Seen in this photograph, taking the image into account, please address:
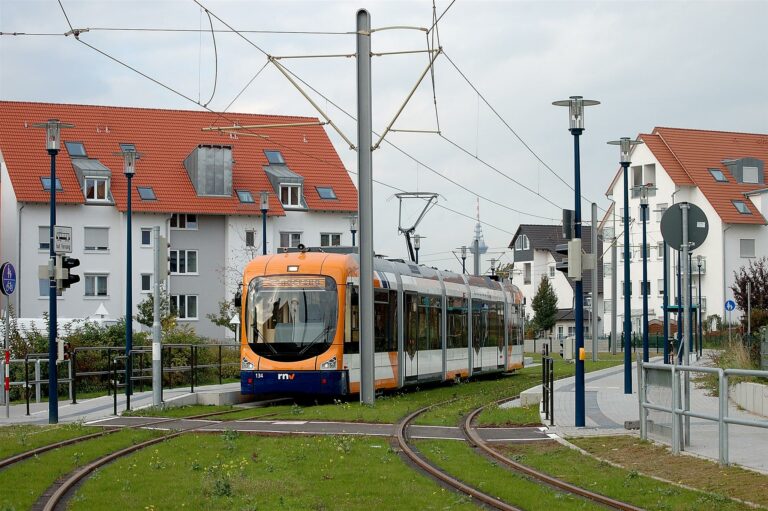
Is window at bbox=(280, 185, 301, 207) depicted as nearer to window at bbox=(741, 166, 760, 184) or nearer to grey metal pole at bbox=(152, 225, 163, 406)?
window at bbox=(741, 166, 760, 184)

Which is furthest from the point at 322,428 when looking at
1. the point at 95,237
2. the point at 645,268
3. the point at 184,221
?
the point at 184,221

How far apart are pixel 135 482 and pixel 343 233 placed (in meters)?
62.6

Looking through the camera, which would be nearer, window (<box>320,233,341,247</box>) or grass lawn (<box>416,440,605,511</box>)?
grass lawn (<box>416,440,605,511</box>)

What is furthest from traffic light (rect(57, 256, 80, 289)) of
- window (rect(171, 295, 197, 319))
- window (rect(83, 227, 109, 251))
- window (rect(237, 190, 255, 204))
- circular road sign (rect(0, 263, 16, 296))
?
window (rect(237, 190, 255, 204))

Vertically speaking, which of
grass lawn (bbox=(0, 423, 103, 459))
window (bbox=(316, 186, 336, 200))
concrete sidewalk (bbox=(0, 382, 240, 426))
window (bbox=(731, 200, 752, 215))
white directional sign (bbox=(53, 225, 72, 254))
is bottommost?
concrete sidewalk (bbox=(0, 382, 240, 426))

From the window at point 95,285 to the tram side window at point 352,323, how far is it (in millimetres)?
44080

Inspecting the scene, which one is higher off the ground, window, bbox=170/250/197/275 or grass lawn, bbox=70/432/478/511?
window, bbox=170/250/197/275

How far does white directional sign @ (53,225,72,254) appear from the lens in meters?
22.8

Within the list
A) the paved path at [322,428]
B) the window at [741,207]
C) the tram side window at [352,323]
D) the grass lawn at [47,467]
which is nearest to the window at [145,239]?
the window at [741,207]

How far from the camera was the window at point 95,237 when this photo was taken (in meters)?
67.2

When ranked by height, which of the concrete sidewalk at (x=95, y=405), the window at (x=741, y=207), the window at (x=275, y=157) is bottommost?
the concrete sidewalk at (x=95, y=405)

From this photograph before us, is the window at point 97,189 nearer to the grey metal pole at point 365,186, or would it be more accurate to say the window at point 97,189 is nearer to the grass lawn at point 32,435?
the grey metal pole at point 365,186

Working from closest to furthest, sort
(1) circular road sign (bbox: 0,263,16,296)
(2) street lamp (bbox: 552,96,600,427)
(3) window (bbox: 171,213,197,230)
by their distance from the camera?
(2) street lamp (bbox: 552,96,600,427) < (1) circular road sign (bbox: 0,263,16,296) < (3) window (bbox: 171,213,197,230)

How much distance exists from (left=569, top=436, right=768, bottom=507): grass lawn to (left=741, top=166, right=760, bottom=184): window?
68640 millimetres
